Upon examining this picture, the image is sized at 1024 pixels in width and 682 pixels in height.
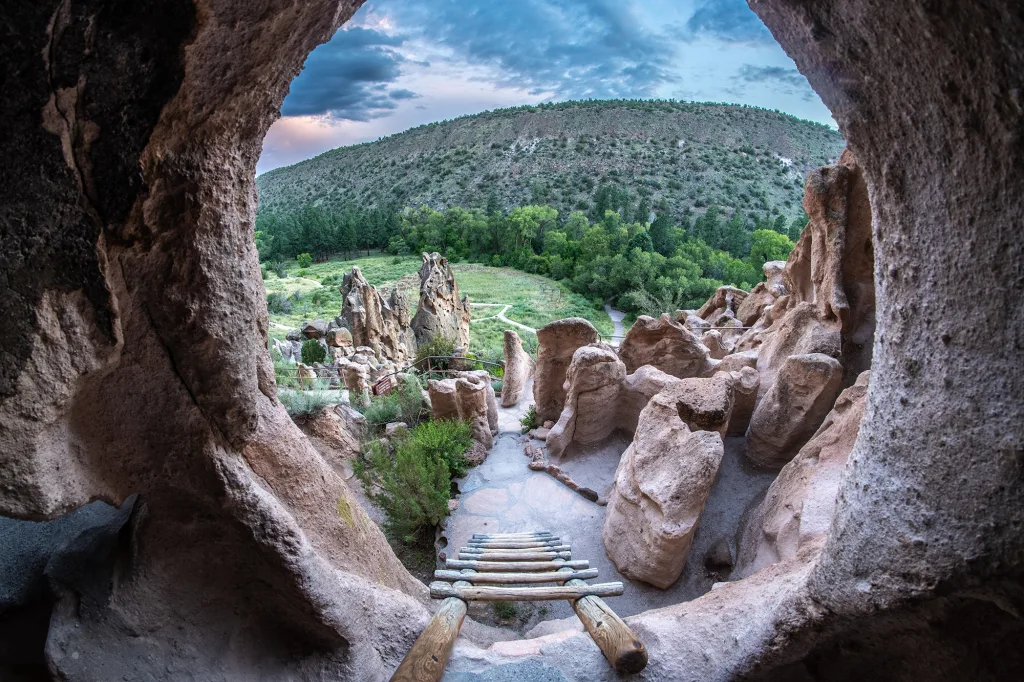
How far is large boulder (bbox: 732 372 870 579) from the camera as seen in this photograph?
4059 millimetres

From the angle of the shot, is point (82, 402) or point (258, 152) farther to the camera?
point (258, 152)

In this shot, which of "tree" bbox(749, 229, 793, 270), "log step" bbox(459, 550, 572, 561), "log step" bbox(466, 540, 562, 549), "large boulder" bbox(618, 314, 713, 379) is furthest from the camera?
"tree" bbox(749, 229, 793, 270)

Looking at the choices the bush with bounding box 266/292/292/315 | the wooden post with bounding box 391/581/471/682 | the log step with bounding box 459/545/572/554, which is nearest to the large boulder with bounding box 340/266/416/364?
the bush with bounding box 266/292/292/315

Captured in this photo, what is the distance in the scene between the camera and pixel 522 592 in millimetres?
3951

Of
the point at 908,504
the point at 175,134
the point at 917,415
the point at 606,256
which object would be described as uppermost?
the point at 606,256

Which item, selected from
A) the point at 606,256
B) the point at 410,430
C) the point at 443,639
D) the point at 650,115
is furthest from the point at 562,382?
the point at 650,115

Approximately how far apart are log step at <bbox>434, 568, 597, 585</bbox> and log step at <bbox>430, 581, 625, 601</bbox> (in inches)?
4.4

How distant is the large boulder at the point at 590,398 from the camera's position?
7.72m

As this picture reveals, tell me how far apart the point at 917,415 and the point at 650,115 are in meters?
74.1

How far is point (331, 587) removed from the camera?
3.27 meters

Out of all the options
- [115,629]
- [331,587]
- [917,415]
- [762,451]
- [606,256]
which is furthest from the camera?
[606,256]

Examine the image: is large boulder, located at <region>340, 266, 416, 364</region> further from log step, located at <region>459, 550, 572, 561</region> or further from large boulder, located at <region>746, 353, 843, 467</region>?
log step, located at <region>459, 550, 572, 561</region>

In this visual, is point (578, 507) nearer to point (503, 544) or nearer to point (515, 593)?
point (503, 544)

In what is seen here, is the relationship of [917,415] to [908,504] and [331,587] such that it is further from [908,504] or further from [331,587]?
[331,587]
